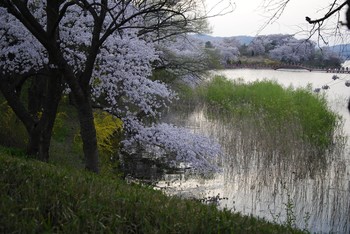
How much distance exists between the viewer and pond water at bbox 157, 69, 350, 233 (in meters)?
10.1

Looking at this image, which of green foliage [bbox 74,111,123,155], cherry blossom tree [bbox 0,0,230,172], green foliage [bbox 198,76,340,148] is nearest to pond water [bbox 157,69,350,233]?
cherry blossom tree [bbox 0,0,230,172]

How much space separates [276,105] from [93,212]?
59.7 ft

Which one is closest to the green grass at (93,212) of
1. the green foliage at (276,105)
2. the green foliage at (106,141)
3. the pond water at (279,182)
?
the pond water at (279,182)

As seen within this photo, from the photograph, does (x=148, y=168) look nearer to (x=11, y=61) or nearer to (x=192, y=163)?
(x=192, y=163)

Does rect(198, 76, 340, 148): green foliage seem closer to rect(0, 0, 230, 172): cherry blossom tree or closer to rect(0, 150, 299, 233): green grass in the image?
rect(0, 0, 230, 172): cherry blossom tree

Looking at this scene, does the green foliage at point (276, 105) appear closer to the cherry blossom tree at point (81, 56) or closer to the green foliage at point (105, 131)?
the green foliage at point (105, 131)

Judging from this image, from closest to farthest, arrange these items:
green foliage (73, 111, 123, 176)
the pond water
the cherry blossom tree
Result: the cherry blossom tree → the pond water → green foliage (73, 111, 123, 176)

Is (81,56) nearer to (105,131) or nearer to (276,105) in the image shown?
(105,131)

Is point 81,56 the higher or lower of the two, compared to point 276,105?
higher

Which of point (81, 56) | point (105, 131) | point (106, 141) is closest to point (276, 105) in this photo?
point (106, 141)

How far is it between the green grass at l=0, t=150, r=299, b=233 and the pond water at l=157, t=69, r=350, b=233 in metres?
5.13

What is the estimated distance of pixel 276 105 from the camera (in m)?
21.0

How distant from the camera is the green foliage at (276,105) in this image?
58.3ft

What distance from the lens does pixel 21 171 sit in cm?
475
